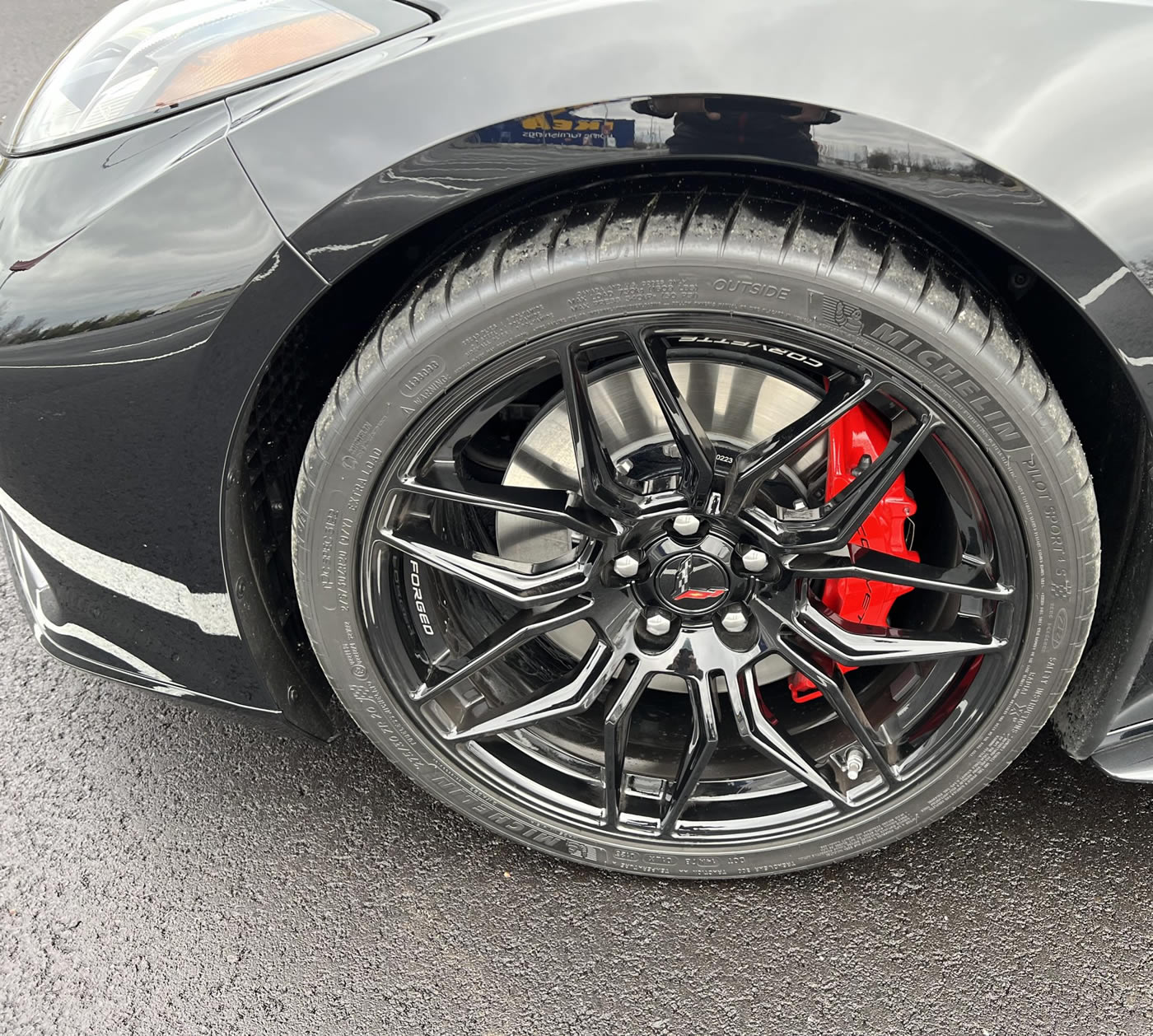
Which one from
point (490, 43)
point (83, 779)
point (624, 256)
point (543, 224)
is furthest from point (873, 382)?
point (83, 779)

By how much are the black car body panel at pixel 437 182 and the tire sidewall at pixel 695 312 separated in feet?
0.40

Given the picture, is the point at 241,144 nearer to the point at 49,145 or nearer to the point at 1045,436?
the point at 49,145

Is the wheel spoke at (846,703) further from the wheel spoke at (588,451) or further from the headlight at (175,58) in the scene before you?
the headlight at (175,58)

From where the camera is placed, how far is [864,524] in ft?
5.26

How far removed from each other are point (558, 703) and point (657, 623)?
8.7 inches

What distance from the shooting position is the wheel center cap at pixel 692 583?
1.49m

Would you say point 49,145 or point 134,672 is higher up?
point 49,145

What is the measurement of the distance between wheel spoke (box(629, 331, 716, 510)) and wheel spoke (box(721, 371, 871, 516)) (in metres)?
0.04

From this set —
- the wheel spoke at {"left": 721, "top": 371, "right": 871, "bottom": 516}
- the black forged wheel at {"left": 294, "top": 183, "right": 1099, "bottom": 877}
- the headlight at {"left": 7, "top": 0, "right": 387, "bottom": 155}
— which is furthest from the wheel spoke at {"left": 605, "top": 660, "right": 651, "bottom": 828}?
the headlight at {"left": 7, "top": 0, "right": 387, "bottom": 155}

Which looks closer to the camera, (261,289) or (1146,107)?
(1146,107)

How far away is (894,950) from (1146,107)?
1.34m

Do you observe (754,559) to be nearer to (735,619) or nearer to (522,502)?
(735,619)

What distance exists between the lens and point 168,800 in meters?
1.91

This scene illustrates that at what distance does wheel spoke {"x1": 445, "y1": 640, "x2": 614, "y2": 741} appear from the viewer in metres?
1.61
